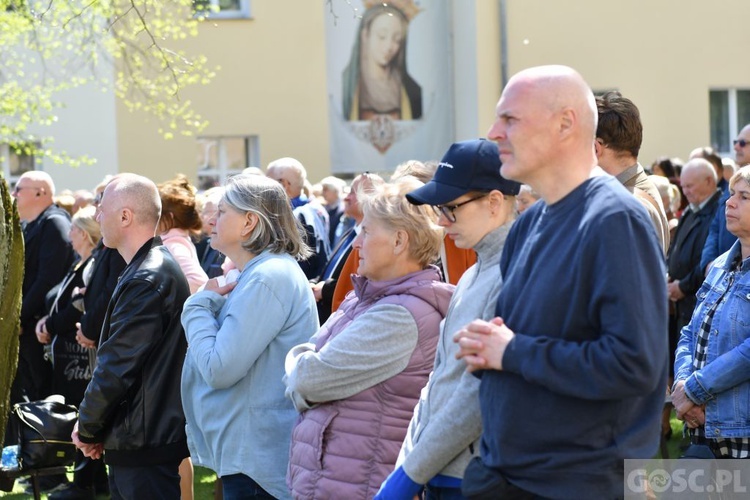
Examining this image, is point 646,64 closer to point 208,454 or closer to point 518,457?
point 208,454

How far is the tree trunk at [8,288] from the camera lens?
5.27 m

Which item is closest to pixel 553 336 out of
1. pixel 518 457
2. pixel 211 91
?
pixel 518 457

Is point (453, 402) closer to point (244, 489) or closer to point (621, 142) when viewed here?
point (244, 489)

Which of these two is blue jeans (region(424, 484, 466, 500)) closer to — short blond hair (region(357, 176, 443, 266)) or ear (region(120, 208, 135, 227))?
short blond hair (region(357, 176, 443, 266))

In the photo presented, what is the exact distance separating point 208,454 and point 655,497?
1.80 m

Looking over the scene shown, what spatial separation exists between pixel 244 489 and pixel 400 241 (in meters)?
1.27

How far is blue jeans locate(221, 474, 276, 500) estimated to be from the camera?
423cm

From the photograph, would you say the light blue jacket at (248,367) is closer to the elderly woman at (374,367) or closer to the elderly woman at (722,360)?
the elderly woman at (374,367)

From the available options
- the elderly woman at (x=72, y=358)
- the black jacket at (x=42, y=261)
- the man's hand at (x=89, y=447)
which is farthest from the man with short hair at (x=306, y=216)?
the man's hand at (x=89, y=447)

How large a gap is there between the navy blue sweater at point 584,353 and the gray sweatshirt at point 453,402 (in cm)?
32

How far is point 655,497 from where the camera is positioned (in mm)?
4273

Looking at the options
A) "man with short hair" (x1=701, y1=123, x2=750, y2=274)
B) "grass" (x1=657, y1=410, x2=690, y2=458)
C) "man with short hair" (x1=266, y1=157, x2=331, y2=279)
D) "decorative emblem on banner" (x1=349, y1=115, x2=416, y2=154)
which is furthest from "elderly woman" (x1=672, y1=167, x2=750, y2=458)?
"decorative emblem on banner" (x1=349, y1=115, x2=416, y2=154)

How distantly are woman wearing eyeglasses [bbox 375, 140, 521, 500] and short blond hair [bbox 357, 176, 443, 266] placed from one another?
0.38 metres

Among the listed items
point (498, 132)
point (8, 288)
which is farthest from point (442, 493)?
point (8, 288)
